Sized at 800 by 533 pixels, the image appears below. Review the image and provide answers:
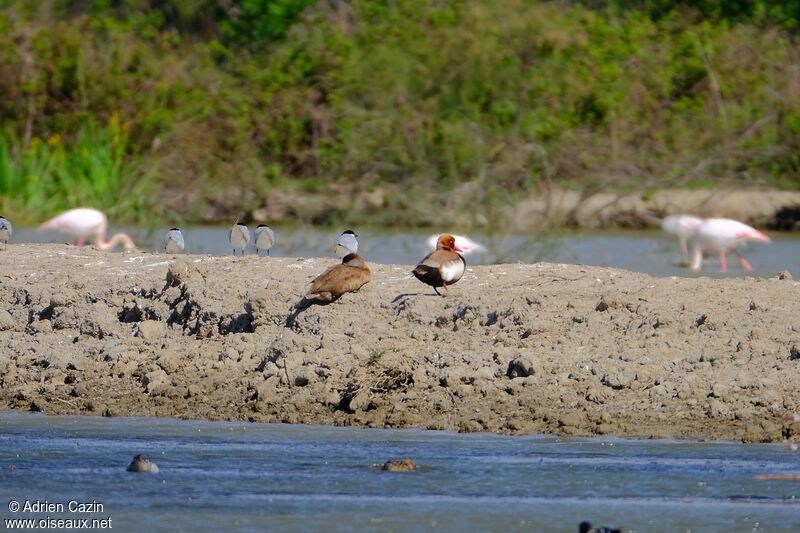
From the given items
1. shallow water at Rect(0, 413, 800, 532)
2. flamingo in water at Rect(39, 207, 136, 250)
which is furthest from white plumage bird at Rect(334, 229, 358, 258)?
flamingo in water at Rect(39, 207, 136, 250)

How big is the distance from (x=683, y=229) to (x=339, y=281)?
322 inches

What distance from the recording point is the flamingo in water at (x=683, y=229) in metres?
17.5

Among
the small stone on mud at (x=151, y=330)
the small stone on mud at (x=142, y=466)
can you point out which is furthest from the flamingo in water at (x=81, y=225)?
the small stone on mud at (x=142, y=466)

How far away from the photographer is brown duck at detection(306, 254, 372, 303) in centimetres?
1020

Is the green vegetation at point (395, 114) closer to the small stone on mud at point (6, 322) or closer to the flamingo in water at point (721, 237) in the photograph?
the flamingo in water at point (721, 237)

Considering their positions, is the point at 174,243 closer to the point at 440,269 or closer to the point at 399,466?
the point at 440,269

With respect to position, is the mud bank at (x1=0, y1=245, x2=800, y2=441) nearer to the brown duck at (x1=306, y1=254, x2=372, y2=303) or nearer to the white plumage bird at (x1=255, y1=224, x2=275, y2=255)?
the brown duck at (x1=306, y1=254, x2=372, y2=303)

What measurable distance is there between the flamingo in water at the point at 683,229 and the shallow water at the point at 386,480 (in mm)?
9167

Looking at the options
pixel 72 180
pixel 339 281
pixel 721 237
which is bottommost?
pixel 339 281

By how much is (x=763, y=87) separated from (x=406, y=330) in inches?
608

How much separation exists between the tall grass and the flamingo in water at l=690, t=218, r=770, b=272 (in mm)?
6935

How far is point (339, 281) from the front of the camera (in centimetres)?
1022

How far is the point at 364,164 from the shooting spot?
21984 millimetres

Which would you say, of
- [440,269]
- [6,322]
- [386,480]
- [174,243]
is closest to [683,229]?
[174,243]
